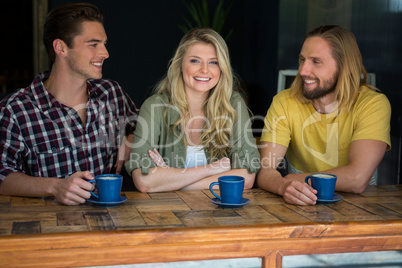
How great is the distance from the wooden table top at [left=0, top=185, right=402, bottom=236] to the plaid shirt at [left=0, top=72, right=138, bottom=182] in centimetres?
45

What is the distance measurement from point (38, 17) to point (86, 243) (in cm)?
406

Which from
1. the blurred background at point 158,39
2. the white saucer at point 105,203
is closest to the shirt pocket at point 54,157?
the white saucer at point 105,203

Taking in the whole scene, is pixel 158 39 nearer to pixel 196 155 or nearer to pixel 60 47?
pixel 60 47

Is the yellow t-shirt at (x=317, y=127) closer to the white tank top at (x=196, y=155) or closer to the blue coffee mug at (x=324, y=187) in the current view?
the white tank top at (x=196, y=155)

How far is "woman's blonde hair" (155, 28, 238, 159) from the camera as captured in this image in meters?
2.12

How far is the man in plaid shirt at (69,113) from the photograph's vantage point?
1.99m

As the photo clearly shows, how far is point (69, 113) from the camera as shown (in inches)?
82.8

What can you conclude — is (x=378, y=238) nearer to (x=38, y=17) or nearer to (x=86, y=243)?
(x=86, y=243)

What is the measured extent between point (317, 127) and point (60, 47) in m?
1.29

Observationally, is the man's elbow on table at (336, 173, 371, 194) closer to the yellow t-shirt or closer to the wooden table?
the wooden table

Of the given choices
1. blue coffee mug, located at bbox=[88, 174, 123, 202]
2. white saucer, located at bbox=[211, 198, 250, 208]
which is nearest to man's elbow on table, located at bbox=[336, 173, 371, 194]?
white saucer, located at bbox=[211, 198, 250, 208]

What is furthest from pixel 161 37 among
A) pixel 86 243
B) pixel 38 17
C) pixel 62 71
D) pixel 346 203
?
pixel 86 243

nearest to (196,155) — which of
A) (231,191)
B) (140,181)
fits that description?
(140,181)

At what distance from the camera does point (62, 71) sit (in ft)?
7.16
